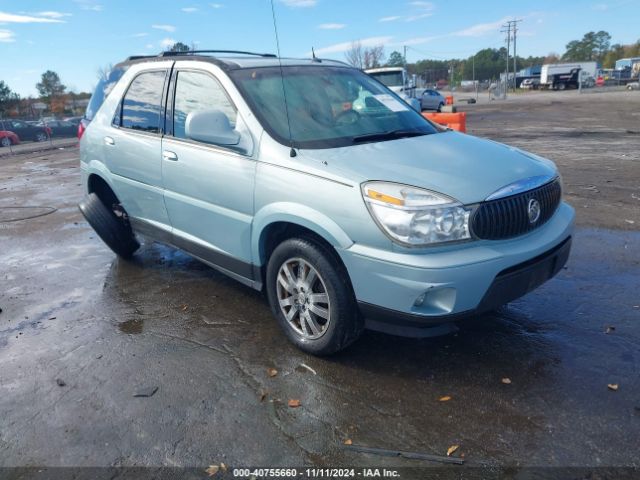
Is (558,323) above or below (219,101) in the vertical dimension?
below

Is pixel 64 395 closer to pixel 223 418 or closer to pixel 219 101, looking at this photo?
pixel 223 418

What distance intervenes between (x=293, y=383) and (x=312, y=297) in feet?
1.80

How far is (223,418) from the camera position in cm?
287

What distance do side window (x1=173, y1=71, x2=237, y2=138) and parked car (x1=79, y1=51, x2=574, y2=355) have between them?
14mm

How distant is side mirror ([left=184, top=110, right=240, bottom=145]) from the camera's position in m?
3.49

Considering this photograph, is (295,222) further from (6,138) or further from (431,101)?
(431,101)

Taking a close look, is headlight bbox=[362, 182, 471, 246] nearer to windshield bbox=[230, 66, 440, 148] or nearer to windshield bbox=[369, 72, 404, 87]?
windshield bbox=[230, 66, 440, 148]

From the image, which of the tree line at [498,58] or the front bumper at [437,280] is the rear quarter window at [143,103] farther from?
the tree line at [498,58]

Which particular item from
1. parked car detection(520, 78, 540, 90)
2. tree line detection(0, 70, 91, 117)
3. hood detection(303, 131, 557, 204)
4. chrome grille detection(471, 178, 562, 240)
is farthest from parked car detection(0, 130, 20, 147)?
parked car detection(520, 78, 540, 90)

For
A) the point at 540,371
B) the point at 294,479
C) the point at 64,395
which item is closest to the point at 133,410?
the point at 64,395

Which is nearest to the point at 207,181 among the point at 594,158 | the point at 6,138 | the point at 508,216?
the point at 508,216

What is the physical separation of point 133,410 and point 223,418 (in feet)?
1.82

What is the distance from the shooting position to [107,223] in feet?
17.1

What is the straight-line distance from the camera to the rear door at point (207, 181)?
11.8 feet
